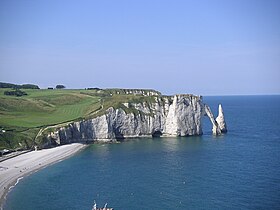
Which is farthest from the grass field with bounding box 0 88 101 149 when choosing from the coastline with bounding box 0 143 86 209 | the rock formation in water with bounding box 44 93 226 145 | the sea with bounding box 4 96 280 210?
the sea with bounding box 4 96 280 210

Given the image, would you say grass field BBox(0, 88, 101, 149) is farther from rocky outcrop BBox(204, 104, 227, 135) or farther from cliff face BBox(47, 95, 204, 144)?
rocky outcrop BBox(204, 104, 227, 135)

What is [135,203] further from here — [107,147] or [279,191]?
[107,147]

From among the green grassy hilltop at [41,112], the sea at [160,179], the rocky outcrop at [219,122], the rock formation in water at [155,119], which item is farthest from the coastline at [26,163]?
the rocky outcrop at [219,122]

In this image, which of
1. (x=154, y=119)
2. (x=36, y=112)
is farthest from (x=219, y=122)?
(x=36, y=112)

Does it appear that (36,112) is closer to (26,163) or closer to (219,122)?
(26,163)

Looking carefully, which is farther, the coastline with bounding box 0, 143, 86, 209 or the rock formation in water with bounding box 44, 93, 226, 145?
the rock formation in water with bounding box 44, 93, 226, 145

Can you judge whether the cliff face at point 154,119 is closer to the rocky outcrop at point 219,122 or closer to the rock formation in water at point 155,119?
the rock formation in water at point 155,119

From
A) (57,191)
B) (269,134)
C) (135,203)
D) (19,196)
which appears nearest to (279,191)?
(135,203)
